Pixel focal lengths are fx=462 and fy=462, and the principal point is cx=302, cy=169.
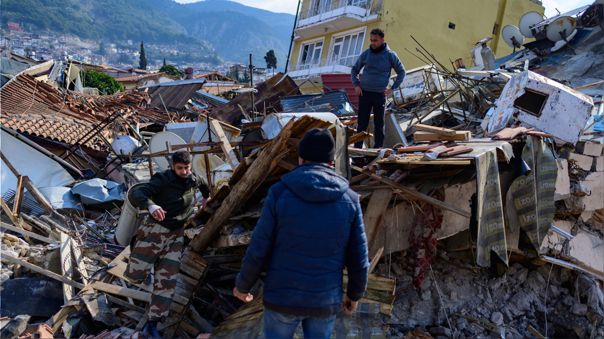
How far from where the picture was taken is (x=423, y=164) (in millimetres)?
4527

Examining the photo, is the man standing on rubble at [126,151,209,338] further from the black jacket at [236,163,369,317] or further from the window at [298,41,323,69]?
the window at [298,41,323,69]

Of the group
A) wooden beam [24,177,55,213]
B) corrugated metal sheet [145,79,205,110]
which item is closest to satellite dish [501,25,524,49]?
corrugated metal sheet [145,79,205,110]

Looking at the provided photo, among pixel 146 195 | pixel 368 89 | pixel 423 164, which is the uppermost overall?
pixel 368 89

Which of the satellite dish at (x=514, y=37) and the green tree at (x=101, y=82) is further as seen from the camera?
the green tree at (x=101, y=82)

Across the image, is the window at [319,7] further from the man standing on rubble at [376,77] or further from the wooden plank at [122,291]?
the wooden plank at [122,291]

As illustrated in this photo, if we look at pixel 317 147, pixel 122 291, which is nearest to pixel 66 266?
pixel 122 291

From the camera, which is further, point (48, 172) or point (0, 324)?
point (48, 172)

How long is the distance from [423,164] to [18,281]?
Answer: 459 cm

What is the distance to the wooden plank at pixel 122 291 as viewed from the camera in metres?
4.97

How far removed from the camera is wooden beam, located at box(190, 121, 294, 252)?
421 centimetres

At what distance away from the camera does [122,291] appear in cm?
504

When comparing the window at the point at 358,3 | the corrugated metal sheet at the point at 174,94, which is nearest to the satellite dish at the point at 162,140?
the corrugated metal sheet at the point at 174,94

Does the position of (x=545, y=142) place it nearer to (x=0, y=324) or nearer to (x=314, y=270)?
(x=314, y=270)

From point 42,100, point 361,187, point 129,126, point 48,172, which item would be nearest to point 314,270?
point 361,187
